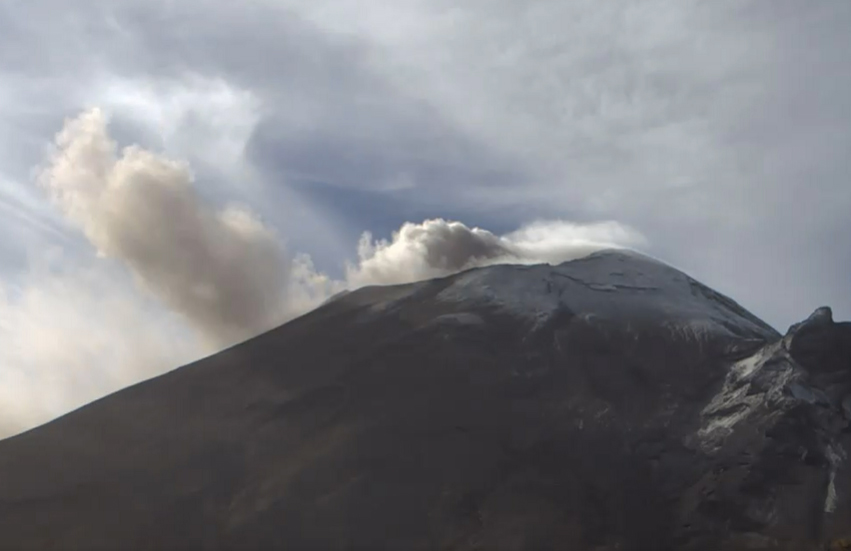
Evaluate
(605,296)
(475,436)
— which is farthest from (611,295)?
(475,436)

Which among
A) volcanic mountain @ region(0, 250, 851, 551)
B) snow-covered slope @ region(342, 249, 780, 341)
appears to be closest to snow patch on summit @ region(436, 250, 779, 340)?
snow-covered slope @ region(342, 249, 780, 341)

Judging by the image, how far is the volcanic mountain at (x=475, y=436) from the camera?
69.8 metres

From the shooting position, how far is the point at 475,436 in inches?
3189

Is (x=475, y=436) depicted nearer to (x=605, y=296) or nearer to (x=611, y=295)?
(x=605, y=296)

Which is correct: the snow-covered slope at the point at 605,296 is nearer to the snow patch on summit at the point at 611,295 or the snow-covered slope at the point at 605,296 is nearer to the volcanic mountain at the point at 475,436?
the snow patch on summit at the point at 611,295

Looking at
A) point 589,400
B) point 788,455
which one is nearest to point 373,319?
point 589,400

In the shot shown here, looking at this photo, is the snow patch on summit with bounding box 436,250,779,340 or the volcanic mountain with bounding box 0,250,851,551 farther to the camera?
the snow patch on summit with bounding box 436,250,779,340

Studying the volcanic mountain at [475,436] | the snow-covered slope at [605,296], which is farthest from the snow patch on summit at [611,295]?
the volcanic mountain at [475,436]

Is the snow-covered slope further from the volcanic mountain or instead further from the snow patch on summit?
the volcanic mountain

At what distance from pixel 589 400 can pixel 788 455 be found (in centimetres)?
1686

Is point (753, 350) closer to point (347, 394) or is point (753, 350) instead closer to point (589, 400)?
point (589, 400)

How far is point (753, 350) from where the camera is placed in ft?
284

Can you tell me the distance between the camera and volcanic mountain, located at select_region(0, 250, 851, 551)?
2749 inches

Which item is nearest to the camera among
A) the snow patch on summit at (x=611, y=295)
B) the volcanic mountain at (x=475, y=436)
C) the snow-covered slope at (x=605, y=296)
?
the volcanic mountain at (x=475, y=436)
